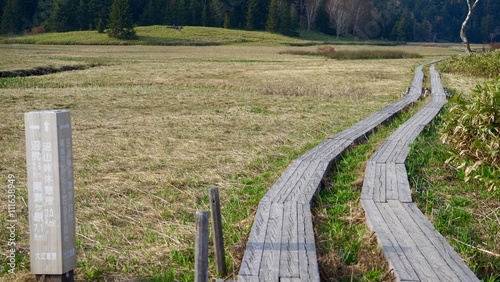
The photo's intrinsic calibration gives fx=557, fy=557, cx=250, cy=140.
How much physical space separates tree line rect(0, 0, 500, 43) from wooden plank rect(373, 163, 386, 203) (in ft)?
210

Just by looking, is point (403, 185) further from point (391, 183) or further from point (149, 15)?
point (149, 15)

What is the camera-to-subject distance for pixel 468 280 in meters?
3.49

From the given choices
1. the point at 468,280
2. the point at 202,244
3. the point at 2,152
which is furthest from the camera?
the point at 2,152

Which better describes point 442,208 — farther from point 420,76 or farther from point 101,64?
point 101,64

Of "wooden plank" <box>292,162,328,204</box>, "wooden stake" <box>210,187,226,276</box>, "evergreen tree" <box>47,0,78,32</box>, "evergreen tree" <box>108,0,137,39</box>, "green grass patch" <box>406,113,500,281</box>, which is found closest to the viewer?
"wooden stake" <box>210,187,226,276</box>

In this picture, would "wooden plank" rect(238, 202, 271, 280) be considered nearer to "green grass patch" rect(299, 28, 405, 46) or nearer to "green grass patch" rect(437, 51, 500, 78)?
"green grass patch" rect(437, 51, 500, 78)

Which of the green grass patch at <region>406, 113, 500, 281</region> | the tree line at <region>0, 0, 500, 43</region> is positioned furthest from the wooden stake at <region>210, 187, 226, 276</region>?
the tree line at <region>0, 0, 500, 43</region>

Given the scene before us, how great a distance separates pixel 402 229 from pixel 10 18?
7965 cm

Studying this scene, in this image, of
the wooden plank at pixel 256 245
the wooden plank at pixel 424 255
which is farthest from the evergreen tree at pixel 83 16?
the wooden plank at pixel 424 255

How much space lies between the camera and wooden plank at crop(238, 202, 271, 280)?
3651mm

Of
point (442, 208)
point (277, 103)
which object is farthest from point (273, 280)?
point (277, 103)

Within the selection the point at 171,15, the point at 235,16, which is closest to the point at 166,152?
the point at 171,15

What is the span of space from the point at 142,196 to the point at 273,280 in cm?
290

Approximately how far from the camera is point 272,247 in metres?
4.05
